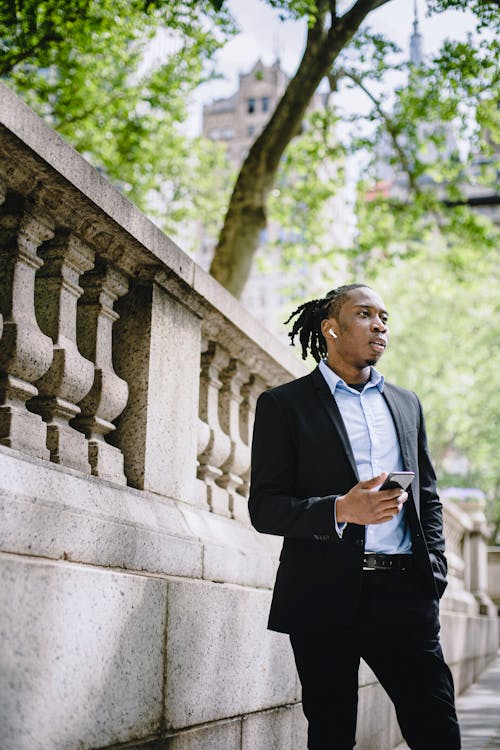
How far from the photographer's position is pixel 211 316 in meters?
4.60

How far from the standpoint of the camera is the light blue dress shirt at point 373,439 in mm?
3365

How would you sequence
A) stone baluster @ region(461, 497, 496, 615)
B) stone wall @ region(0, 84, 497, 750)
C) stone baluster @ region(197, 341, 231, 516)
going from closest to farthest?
stone wall @ region(0, 84, 497, 750), stone baluster @ region(197, 341, 231, 516), stone baluster @ region(461, 497, 496, 615)

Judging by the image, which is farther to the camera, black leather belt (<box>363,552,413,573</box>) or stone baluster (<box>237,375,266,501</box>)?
stone baluster (<box>237,375,266,501</box>)

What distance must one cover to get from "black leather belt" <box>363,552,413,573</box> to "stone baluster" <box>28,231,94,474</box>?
1.01m

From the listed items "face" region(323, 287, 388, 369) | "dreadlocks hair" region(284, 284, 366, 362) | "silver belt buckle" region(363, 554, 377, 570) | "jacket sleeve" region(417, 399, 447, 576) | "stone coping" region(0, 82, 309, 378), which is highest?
"stone coping" region(0, 82, 309, 378)

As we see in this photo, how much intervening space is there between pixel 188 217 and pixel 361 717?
15796mm

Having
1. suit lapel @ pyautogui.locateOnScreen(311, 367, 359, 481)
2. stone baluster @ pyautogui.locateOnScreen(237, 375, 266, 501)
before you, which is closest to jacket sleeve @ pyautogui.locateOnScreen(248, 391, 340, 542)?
suit lapel @ pyautogui.locateOnScreen(311, 367, 359, 481)

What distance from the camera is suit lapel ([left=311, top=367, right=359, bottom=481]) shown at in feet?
11.0

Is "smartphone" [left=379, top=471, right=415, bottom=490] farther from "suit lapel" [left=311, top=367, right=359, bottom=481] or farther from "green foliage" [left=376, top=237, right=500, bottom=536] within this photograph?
"green foliage" [left=376, top=237, right=500, bottom=536]

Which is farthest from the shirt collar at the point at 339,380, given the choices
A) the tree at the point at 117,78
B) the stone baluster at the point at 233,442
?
the tree at the point at 117,78

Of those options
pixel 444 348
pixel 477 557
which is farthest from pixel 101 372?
pixel 444 348

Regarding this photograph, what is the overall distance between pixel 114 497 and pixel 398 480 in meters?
1.04

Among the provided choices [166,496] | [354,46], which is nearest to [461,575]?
[354,46]

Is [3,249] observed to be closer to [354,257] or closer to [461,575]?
[461,575]
